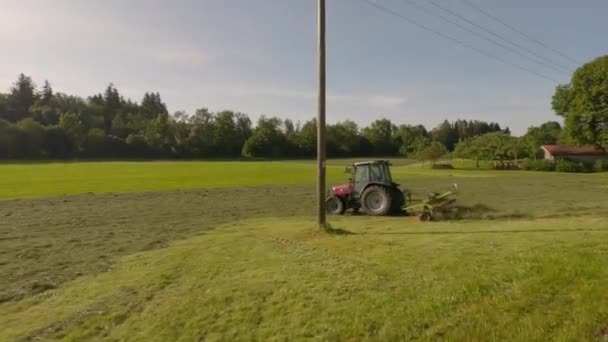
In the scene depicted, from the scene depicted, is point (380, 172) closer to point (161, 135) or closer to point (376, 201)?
point (376, 201)

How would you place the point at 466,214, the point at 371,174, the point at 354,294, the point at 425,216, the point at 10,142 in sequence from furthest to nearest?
the point at 10,142 → the point at 371,174 → the point at 466,214 → the point at 425,216 → the point at 354,294

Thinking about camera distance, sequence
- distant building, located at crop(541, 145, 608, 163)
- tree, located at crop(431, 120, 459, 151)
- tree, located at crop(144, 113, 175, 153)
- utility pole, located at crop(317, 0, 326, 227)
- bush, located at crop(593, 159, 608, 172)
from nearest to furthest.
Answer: utility pole, located at crop(317, 0, 326, 227), bush, located at crop(593, 159, 608, 172), distant building, located at crop(541, 145, 608, 163), tree, located at crop(144, 113, 175, 153), tree, located at crop(431, 120, 459, 151)

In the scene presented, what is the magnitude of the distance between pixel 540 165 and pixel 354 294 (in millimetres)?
71733

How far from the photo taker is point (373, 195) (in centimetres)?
1853

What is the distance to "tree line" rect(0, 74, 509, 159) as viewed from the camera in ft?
382

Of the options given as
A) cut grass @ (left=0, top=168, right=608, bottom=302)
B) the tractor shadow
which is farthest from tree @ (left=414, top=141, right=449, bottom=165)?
the tractor shadow

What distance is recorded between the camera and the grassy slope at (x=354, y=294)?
5426 millimetres

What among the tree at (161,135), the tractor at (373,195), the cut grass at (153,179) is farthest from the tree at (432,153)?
A: the tree at (161,135)

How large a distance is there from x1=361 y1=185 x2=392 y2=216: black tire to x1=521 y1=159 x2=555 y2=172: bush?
58.9 m

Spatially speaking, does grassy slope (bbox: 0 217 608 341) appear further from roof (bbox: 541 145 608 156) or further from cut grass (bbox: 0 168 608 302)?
roof (bbox: 541 145 608 156)

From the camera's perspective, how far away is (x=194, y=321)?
626 centimetres

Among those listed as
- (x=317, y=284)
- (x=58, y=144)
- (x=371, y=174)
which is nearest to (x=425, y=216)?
(x=371, y=174)

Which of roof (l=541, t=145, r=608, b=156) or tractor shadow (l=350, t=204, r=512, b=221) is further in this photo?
roof (l=541, t=145, r=608, b=156)

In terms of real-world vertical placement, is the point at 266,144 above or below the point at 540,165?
above
